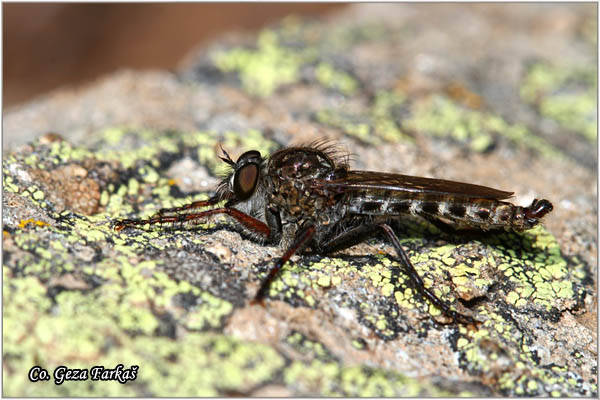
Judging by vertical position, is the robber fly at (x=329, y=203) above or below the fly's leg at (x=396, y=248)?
above

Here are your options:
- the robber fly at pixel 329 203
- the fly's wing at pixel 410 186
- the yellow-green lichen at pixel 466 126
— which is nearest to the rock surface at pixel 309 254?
the yellow-green lichen at pixel 466 126

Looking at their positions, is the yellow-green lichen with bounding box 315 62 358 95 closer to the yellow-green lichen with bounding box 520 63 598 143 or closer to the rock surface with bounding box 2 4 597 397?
the rock surface with bounding box 2 4 597 397

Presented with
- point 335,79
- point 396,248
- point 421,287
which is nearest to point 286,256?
point 396,248

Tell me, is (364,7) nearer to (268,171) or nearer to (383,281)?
(268,171)

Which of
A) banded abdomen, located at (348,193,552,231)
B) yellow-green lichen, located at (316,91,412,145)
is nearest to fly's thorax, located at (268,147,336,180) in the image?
banded abdomen, located at (348,193,552,231)

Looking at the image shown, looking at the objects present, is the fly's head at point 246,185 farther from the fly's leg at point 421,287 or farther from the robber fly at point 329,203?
the fly's leg at point 421,287

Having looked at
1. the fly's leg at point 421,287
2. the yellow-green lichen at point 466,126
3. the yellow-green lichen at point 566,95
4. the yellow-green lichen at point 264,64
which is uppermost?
the yellow-green lichen at point 264,64
